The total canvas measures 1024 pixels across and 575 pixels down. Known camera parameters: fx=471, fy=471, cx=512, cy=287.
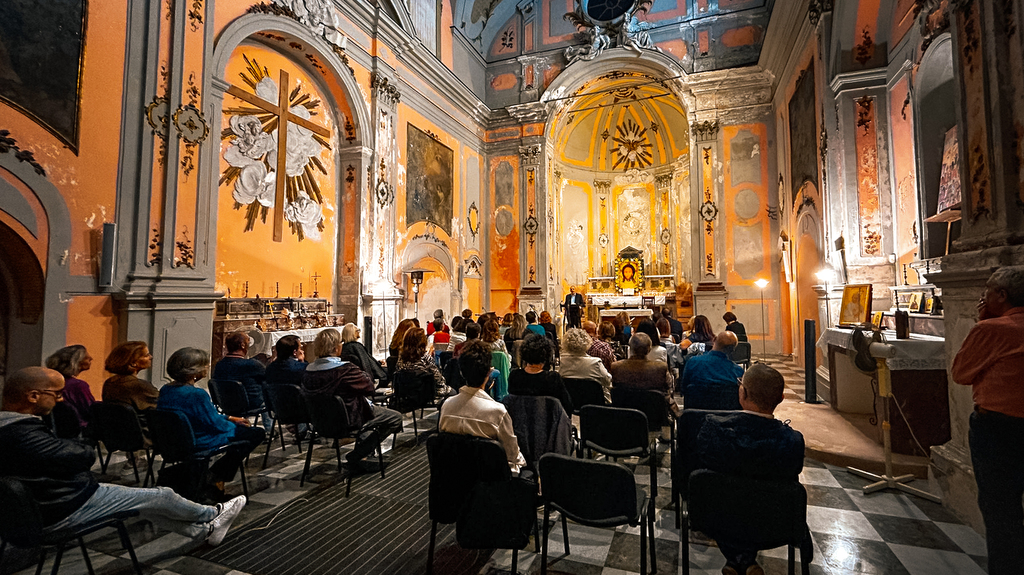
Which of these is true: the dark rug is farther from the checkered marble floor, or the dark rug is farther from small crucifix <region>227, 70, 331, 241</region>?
small crucifix <region>227, 70, 331, 241</region>

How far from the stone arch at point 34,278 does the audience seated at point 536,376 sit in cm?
466

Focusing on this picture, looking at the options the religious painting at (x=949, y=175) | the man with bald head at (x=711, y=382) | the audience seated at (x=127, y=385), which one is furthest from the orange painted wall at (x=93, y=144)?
the religious painting at (x=949, y=175)

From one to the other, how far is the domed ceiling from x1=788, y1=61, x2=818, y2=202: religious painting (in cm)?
599

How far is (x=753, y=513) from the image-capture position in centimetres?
186

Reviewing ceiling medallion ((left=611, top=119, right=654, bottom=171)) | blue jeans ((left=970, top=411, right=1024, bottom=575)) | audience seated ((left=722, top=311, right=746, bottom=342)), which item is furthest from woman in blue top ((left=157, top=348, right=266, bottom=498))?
ceiling medallion ((left=611, top=119, right=654, bottom=171))

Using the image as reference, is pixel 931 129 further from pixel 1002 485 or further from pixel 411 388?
pixel 411 388

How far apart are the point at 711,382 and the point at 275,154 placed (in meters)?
7.41

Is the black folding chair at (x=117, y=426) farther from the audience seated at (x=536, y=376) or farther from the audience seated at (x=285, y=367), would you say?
the audience seated at (x=536, y=376)

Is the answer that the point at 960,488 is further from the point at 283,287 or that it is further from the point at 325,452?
the point at 283,287

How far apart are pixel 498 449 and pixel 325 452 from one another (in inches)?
115

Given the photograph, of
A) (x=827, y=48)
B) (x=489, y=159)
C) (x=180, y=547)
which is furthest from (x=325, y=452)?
→ (x=489, y=159)

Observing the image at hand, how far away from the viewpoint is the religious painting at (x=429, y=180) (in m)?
10.6

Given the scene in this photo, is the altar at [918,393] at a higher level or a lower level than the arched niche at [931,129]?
lower

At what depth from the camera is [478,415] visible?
7.57 ft
